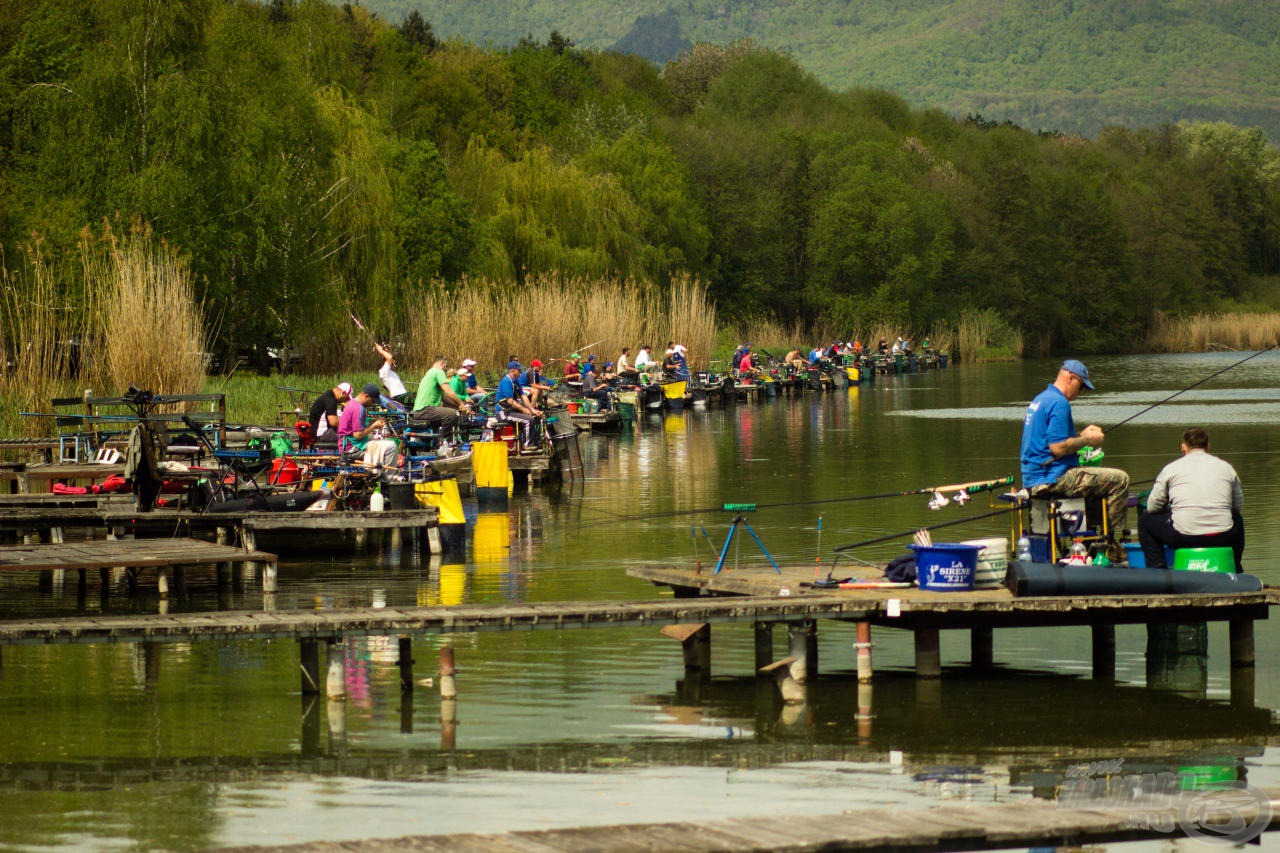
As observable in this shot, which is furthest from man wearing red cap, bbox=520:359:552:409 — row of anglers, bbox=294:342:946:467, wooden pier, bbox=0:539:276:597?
wooden pier, bbox=0:539:276:597

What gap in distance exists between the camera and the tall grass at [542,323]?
4075 cm

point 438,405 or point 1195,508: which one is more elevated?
point 438,405

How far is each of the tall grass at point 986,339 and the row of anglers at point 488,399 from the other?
37.8m

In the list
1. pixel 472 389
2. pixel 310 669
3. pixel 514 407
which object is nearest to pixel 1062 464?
pixel 310 669

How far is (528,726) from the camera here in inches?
426

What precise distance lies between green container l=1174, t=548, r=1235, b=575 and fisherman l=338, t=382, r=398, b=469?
9.30 metres

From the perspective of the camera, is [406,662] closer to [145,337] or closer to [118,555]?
[118,555]

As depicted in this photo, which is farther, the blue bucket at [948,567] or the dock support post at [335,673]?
the blue bucket at [948,567]

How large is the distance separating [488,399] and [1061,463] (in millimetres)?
18243

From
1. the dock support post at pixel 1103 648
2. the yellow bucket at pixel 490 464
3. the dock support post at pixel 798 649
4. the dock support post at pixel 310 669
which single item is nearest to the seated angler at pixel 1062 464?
the dock support post at pixel 1103 648

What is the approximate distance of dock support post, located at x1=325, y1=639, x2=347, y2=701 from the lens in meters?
11.4

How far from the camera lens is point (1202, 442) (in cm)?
1240

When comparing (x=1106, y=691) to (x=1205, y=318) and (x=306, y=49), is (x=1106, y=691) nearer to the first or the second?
(x=306, y=49)
